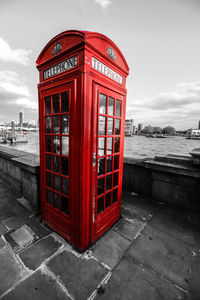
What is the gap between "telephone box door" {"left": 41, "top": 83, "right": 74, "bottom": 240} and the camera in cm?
201

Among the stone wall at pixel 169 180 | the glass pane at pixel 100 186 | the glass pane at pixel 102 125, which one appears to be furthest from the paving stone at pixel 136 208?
the glass pane at pixel 102 125

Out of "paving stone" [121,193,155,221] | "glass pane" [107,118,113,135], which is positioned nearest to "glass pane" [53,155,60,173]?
"glass pane" [107,118,113,135]

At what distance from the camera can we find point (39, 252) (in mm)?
2012

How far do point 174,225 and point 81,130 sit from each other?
265 centimetres

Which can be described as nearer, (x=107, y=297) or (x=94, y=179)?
(x=107, y=297)

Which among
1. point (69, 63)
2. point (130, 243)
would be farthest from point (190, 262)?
point (69, 63)

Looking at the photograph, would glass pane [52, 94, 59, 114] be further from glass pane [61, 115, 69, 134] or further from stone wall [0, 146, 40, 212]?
stone wall [0, 146, 40, 212]

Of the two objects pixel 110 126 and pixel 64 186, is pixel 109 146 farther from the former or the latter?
pixel 64 186

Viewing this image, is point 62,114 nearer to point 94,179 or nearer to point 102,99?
point 102,99

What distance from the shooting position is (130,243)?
7.34ft

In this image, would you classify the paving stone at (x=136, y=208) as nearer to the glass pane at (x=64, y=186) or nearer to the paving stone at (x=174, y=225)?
the paving stone at (x=174, y=225)

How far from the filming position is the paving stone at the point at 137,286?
4.91 feet

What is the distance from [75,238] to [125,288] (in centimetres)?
89

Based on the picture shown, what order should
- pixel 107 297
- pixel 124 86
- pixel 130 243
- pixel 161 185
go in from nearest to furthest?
pixel 107 297 < pixel 130 243 < pixel 124 86 < pixel 161 185
